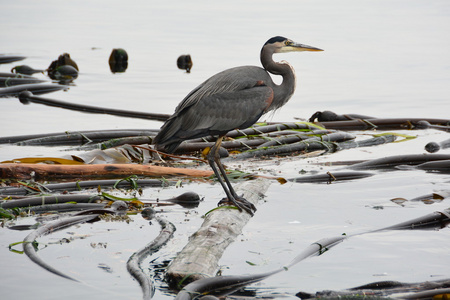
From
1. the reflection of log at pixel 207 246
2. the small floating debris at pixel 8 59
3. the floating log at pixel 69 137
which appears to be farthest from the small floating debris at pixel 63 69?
the reflection of log at pixel 207 246

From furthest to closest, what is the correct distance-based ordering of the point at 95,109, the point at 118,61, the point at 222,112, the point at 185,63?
the point at 118,61, the point at 185,63, the point at 95,109, the point at 222,112

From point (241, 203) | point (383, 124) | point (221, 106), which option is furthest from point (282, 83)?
point (383, 124)

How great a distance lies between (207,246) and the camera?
5.63 m

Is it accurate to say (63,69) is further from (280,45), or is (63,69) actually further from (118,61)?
(280,45)

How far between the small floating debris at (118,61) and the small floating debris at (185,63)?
4.51 feet

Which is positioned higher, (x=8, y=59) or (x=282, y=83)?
(x=282, y=83)

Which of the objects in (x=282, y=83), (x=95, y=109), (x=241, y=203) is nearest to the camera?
(x=241, y=203)

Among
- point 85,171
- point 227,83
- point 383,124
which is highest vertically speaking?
point 227,83

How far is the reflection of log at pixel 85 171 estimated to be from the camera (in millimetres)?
8148

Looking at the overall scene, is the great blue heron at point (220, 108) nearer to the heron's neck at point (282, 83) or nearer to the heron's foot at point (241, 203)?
the heron's neck at point (282, 83)

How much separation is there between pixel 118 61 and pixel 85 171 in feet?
35.8

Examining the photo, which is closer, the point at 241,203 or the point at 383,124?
the point at 241,203

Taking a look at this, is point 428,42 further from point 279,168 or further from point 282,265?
point 282,265

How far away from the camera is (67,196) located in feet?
23.8
